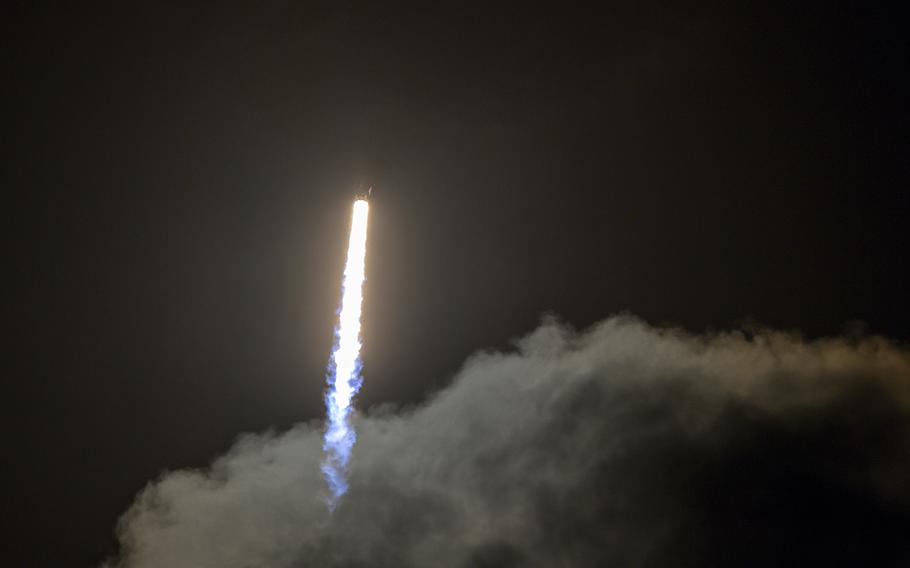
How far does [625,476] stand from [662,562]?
900 centimetres

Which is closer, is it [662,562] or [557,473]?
[662,562]

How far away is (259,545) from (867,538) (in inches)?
2129

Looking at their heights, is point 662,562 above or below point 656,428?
below

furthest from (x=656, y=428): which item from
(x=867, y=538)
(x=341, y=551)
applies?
(x=341, y=551)

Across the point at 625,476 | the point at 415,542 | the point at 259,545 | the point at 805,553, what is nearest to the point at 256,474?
the point at 259,545

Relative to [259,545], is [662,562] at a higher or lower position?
lower

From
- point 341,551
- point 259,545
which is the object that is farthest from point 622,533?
point 259,545

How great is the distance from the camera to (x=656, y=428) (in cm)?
10275

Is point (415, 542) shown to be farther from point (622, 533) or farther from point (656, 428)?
point (656, 428)

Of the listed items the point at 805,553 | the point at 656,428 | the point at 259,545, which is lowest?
the point at 805,553

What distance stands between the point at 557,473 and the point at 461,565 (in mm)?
12787

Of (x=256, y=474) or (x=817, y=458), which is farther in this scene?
(x=256, y=474)

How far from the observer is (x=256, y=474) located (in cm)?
10619

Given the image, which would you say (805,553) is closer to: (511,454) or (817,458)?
(817,458)
